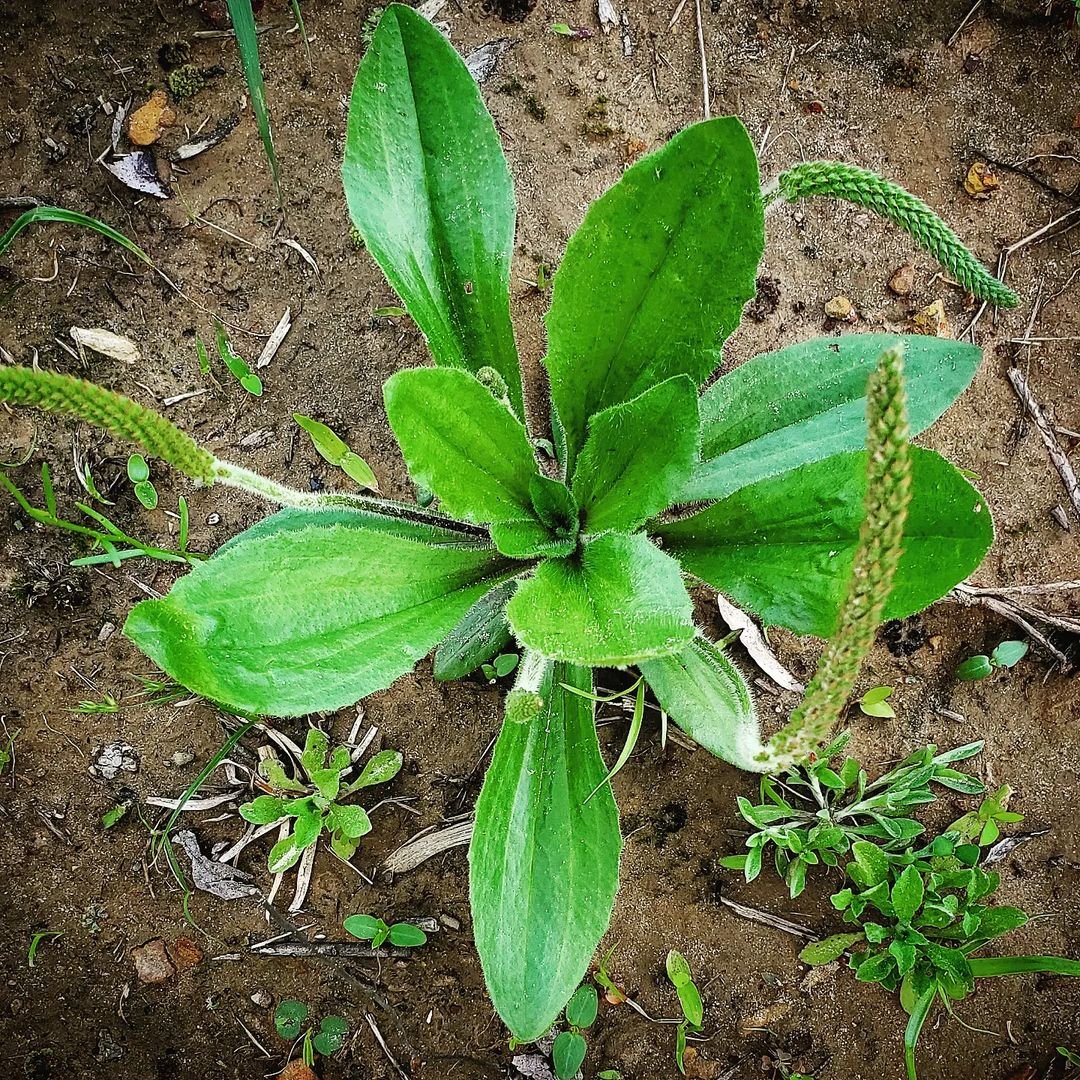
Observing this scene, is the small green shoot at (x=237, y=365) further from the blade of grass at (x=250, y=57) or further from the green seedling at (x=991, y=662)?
the green seedling at (x=991, y=662)

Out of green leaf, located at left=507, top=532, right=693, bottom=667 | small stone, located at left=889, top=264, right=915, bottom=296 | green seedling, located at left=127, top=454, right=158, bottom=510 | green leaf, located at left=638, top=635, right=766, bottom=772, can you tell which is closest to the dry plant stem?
small stone, located at left=889, top=264, right=915, bottom=296

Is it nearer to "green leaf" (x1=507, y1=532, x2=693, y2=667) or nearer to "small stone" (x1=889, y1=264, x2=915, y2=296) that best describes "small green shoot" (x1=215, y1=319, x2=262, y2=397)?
"green leaf" (x1=507, y1=532, x2=693, y2=667)

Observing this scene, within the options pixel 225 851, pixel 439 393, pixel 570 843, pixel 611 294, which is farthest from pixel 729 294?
pixel 225 851

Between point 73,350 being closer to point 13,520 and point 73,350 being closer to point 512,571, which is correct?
point 13,520

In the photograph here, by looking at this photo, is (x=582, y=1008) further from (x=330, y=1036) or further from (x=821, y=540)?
(x=821, y=540)

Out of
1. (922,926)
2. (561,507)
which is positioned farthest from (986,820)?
(561,507)

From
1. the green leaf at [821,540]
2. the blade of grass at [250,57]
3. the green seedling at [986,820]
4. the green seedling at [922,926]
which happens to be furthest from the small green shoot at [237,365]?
the green seedling at [986,820]
